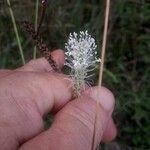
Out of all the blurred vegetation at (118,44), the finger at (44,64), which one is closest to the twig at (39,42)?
the finger at (44,64)

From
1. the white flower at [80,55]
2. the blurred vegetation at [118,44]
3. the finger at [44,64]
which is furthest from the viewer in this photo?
the blurred vegetation at [118,44]

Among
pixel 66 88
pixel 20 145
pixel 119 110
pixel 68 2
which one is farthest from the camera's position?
pixel 68 2

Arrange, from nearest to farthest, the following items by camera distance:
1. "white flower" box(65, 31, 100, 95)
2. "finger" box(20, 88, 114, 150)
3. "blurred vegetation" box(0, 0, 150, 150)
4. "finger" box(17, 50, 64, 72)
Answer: "finger" box(20, 88, 114, 150) → "white flower" box(65, 31, 100, 95) → "finger" box(17, 50, 64, 72) → "blurred vegetation" box(0, 0, 150, 150)

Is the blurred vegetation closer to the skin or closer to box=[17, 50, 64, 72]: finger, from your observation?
box=[17, 50, 64, 72]: finger

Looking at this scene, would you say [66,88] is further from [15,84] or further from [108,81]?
[108,81]

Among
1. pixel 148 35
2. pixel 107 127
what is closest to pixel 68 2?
pixel 148 35

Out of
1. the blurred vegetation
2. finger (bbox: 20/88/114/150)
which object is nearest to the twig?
finger (bbox: 20/88/114/150)

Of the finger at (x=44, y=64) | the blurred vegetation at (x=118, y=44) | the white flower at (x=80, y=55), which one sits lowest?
the blurred vegetation at (x=118, y=44)

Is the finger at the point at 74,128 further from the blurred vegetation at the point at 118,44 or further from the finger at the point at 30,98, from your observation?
the blurred vegetation at the point at 118,44
